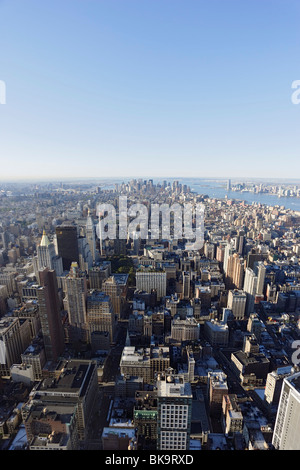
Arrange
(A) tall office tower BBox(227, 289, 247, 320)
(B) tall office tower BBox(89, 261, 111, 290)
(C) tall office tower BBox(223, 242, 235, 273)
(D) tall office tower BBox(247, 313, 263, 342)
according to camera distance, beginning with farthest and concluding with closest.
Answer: (C) tall office tower BBox(223, 242, 235, 273)
(B) tall office tower BBox(89, 261, 111, 290)
(A) tall office tower BBox(227, 289, 247, 320)
(D) tall office tower BBox(247, 313, 263, 342)

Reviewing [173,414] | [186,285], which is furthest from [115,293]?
[173,414]

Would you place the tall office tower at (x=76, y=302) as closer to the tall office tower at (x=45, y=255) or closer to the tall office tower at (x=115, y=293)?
the tall office tower at (x=115, y=293)

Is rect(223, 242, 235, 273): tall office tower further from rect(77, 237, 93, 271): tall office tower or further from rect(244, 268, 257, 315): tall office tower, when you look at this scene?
rect(77, 237, 93, 271): tall office tower

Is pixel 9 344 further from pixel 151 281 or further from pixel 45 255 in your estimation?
pixel 151 281

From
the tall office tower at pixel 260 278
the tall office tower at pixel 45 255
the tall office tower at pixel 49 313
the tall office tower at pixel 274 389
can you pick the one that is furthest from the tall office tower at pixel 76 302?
the tall office tower at pixel 260 278

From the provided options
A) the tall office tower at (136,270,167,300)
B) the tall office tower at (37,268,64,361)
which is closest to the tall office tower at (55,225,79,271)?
Result: the tall office tower at (136,270,167,300)

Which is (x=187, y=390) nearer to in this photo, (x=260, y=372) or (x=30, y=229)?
(x=260, y=372)
